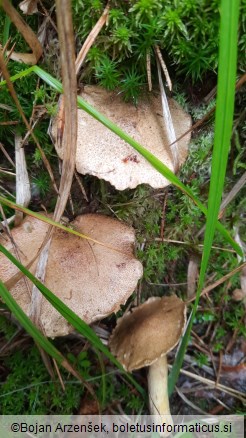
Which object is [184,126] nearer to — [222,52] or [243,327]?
[222,52]

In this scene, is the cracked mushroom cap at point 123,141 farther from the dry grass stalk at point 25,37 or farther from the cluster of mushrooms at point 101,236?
the dry grass stalk at point 25,37

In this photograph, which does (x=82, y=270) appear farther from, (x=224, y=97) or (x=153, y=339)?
(x=224, y=97)

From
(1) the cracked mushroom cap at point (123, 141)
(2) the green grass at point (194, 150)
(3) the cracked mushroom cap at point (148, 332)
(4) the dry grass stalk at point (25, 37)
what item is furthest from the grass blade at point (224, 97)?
(4) the dry grass stalk at point (25, 37)

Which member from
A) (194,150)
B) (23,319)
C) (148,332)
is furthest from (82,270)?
(194,150)

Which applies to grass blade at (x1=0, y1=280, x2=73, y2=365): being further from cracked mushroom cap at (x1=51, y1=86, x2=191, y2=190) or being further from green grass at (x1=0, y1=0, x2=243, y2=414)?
cracked mushroom cap at (x1=51, y1=86, x2=191, y2=190)

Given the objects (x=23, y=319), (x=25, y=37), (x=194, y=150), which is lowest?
(x=23, y=319)

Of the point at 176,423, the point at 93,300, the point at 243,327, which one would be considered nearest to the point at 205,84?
the point at 93,300

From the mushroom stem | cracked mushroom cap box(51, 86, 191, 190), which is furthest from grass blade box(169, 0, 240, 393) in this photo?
the mushroom stem
